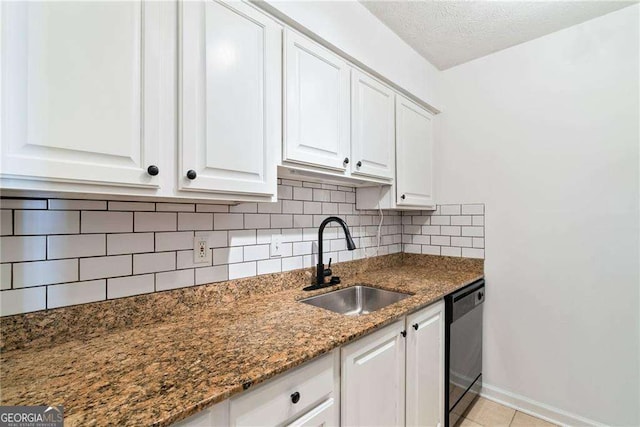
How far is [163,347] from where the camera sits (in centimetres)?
93

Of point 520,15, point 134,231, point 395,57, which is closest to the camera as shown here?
point 134,231

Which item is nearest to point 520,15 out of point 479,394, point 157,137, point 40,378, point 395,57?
point 395,57

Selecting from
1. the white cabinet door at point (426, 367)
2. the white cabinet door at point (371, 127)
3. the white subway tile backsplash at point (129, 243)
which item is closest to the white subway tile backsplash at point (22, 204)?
the white subway tile backsplash at point (129, 243)

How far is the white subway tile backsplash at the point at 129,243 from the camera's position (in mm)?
1078

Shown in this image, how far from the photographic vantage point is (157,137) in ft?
3.02

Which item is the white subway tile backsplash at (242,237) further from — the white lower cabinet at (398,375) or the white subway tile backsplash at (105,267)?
the white lower cabinet at (398,375)

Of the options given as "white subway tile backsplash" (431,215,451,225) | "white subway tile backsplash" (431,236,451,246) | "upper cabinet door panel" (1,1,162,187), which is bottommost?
"white subway tile backsplash" (431,236,451,246)

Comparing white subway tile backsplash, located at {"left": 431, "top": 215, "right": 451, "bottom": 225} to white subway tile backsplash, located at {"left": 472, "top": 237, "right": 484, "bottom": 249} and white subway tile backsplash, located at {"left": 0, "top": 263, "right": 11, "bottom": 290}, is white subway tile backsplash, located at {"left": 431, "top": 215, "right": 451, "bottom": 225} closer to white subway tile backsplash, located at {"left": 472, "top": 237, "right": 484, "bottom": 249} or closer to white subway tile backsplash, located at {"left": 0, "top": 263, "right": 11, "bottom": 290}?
white subway tile backsplash, located at {"left": 472, "top": 237, "right": 484, "bottom": 249}

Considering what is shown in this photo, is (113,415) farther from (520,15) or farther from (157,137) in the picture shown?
(520,15)

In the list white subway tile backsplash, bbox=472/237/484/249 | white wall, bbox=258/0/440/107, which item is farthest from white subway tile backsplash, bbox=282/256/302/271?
white subway tile backsplash, bbox=472/237/484/249

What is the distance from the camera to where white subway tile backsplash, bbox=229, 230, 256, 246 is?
4.68ft

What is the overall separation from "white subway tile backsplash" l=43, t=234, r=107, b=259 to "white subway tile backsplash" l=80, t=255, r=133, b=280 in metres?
0.02

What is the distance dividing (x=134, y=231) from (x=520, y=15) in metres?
2.36

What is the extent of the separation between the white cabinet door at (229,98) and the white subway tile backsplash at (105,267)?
41 centimetres
